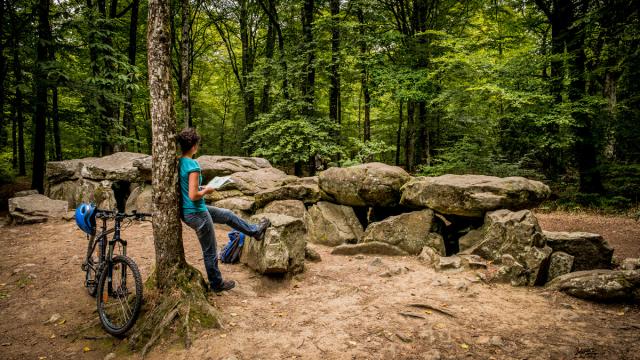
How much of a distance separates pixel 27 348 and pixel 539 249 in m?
7.98

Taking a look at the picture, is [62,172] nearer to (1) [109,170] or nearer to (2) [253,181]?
(1) [109,170]

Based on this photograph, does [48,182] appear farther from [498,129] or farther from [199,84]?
[498,129]

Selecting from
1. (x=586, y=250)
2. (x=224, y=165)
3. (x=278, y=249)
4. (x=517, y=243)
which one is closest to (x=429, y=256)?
(x=517, y=243)

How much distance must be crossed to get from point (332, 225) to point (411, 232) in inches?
81.0

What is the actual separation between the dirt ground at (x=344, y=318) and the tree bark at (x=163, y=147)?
3.31ft

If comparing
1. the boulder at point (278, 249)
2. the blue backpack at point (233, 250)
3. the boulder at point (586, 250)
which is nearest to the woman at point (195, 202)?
the boulder at point (278, 249)

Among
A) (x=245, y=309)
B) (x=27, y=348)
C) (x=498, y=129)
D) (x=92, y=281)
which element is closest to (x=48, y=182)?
(x=92, y=281)

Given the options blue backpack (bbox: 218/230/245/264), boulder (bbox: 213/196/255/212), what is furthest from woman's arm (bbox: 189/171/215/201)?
boulder (bbox: 213/196/255/212)

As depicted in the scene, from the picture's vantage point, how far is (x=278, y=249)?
5.79 meters

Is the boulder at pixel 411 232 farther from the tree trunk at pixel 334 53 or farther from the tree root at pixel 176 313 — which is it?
the tree trunk at pixel 334 53

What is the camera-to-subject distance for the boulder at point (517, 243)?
5848 millimetres

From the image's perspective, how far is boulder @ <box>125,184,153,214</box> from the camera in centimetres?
977

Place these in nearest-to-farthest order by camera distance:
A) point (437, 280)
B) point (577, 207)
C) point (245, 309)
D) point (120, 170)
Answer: point (245, 309) < point (437, 280) < point (120, 170) < point (577, 207)

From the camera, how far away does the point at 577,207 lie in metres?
12.0
